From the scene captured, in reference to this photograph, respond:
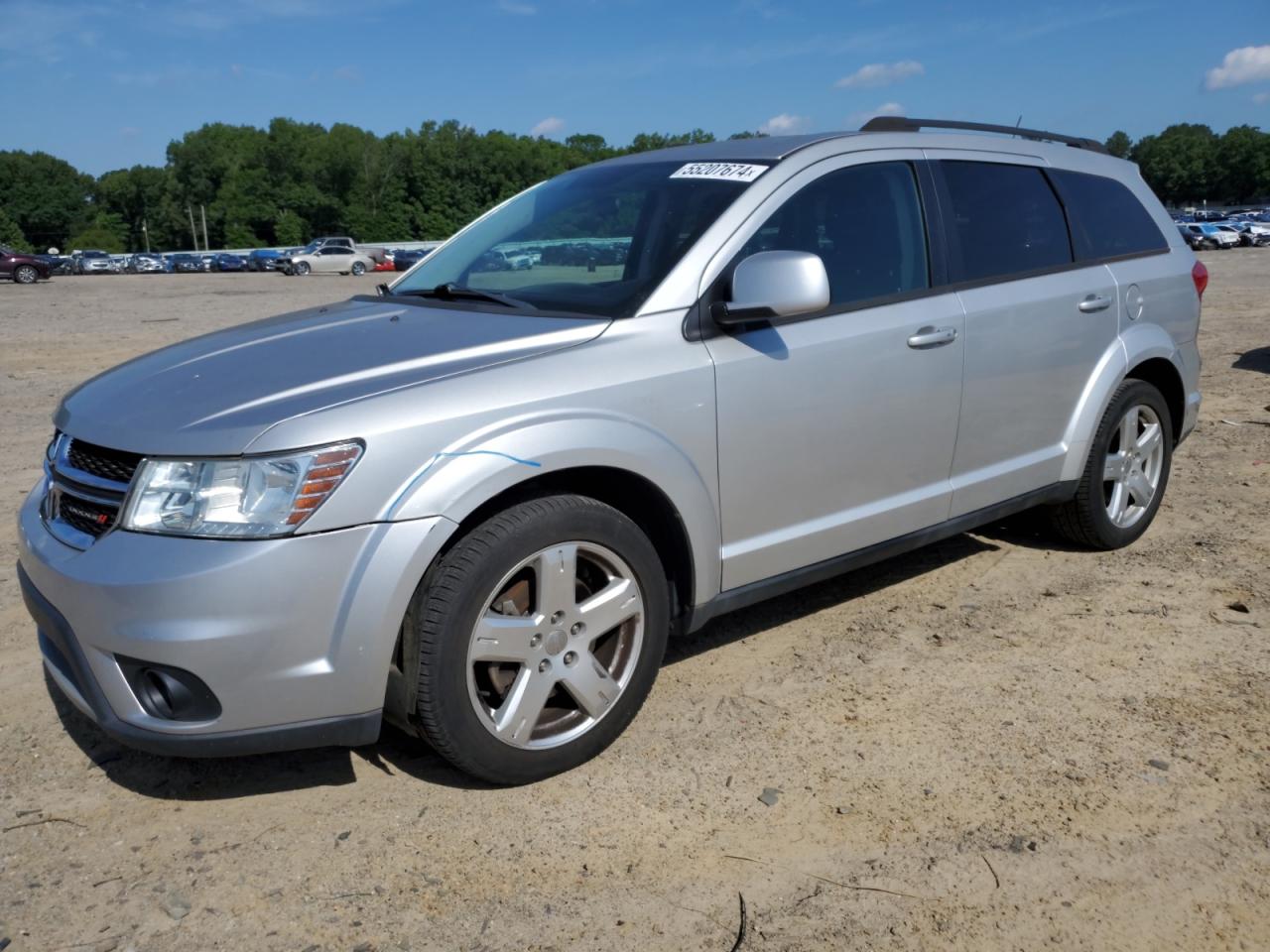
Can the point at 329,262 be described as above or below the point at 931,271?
above

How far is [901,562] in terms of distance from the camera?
→ 16.8 feet

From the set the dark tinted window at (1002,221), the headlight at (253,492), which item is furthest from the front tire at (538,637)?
the dark tinted window at (1002,221)

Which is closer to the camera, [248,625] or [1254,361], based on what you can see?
[248,625]

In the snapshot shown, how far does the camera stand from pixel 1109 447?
16.2 feet

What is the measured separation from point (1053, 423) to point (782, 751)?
2069mm

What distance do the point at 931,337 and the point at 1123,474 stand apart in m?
1.67

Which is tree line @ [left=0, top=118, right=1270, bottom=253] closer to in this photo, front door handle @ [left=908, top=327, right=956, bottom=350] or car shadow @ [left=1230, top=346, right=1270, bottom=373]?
car shadow @ [left=1230, top=346, right=1270, bottom=373]

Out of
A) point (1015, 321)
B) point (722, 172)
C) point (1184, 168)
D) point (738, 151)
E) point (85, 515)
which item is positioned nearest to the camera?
point (85, 515)

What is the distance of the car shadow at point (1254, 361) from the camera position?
10.4 metres

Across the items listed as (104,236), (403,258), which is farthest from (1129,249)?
(104,236)

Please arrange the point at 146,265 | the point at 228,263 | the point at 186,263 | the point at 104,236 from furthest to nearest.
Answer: the point at 104,236
the point at 146,265
the point at 186,263
the point at 228,263

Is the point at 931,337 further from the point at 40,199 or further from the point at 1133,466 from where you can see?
the point at 40,199

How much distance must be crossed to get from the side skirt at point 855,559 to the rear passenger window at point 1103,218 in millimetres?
1052

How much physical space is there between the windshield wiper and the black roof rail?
5.06ft
